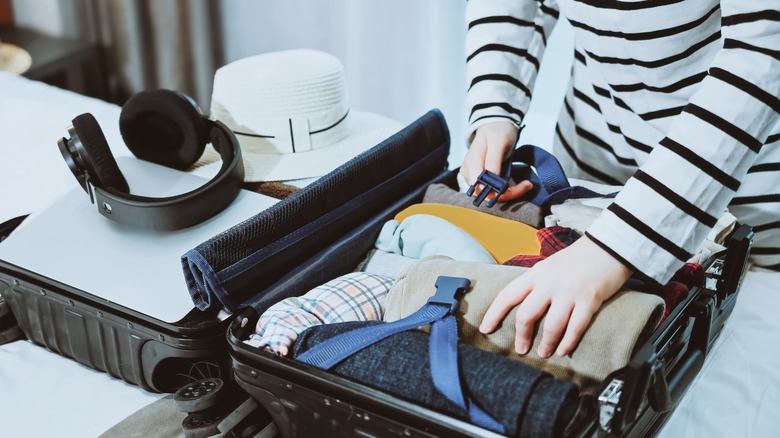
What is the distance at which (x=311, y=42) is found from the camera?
6.53ft

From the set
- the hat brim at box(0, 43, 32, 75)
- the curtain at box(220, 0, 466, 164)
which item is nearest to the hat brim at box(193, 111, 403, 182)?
the curtain at box(220, 0, 466, 164)

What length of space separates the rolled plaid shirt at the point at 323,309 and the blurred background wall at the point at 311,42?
999mm

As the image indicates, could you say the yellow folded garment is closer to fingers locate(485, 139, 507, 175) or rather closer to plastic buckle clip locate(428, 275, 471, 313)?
fingers locate(485, 139, 507, 175)

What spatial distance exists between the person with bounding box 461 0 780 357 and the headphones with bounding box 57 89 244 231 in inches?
10.7

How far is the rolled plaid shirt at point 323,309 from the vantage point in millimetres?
583

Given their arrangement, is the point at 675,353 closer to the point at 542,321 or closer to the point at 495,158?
the point at 542,321

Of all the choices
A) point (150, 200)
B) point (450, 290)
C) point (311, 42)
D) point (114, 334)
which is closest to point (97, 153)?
point (150, 200)

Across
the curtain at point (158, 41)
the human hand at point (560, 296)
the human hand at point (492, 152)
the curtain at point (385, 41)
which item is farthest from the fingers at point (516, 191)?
the curtain at point (158, 41)

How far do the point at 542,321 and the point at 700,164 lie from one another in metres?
0.18

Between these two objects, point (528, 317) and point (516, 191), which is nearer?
point (528, 317)

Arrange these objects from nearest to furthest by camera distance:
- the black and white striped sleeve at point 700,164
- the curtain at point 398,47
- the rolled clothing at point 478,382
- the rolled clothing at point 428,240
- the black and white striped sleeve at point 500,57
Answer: the rolled clothing at point 478,382 < the black and white striped sleeve at point 700,164 < the rolled clothing at point 428,240 < the black and white striped sleeve at point 500,57 < the curtain at point 398,47

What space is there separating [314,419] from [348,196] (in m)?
0.29

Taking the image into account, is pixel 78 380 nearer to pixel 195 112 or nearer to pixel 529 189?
pixel 195 112

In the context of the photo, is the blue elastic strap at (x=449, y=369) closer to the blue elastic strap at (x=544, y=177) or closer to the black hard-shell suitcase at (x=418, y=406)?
the black hard-shell suitcase at (x=418, y=406)
